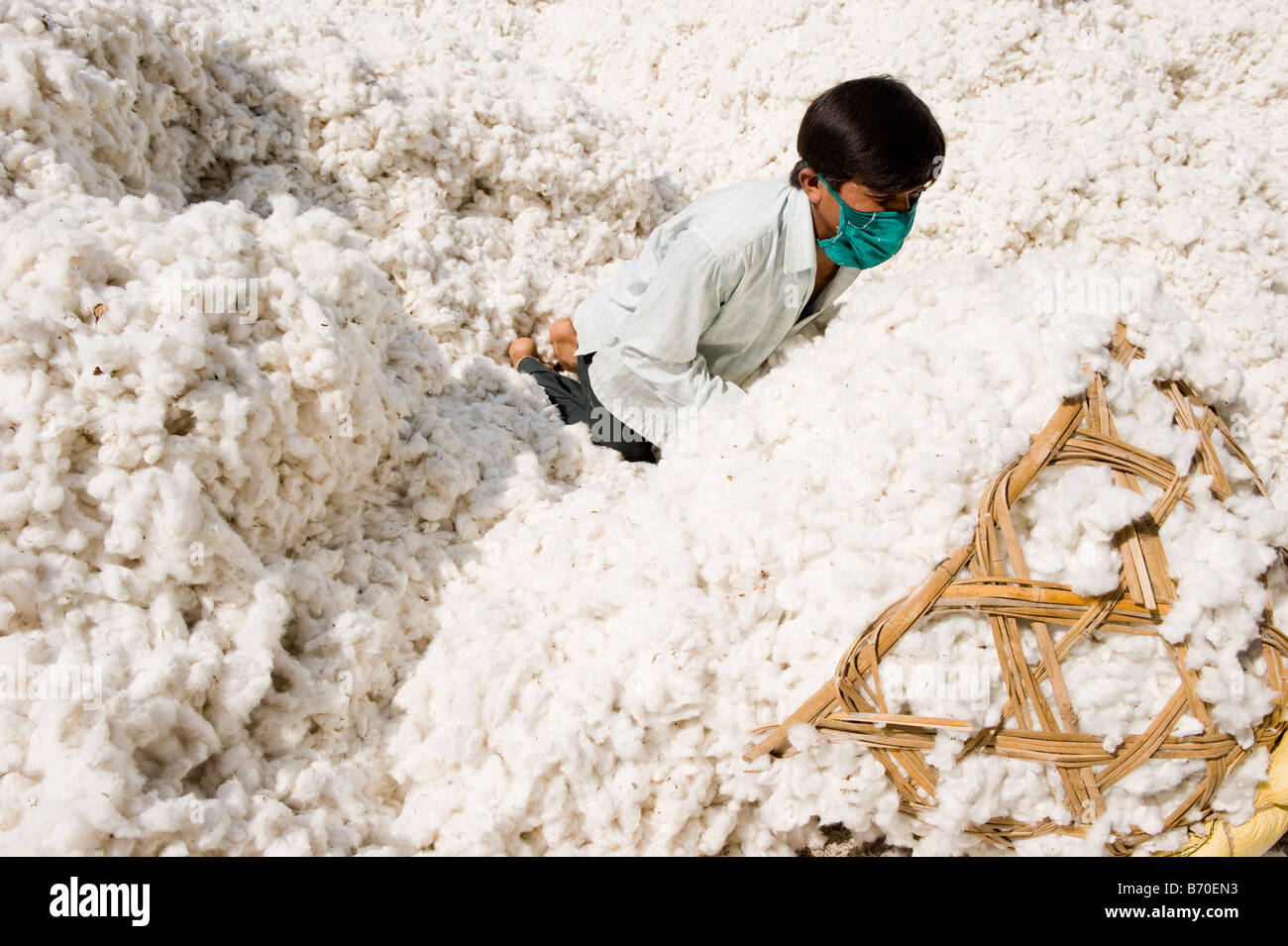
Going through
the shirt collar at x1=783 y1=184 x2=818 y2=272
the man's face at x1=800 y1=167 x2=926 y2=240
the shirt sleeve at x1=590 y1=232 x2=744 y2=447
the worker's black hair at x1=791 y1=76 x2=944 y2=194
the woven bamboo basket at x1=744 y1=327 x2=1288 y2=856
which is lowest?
the woven bamboo basket at x1=744 y1=327 x2=1288 y2=856

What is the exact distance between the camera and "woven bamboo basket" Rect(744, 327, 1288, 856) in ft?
3.43

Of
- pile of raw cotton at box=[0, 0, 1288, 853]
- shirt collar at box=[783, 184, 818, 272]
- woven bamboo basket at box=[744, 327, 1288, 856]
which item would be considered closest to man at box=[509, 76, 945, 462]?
shirt collar at box=[783, 184, 818, 272]

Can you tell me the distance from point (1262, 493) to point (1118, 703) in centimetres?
41

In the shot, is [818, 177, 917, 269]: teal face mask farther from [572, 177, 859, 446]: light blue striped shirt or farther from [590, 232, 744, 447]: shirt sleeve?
[590, 232, 744, 447]: shirt sleeve

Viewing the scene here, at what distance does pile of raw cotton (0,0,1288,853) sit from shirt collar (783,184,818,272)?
0.43 feet

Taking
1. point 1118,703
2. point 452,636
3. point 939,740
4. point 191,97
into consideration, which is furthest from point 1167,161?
point 191,97

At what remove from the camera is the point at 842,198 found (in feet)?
4.96

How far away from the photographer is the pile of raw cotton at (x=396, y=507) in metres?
1.07

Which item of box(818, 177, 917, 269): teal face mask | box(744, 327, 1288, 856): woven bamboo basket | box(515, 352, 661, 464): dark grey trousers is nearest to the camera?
box(744, 327, 1288, 856): woven bamboo basket

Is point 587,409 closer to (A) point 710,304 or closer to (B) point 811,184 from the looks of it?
(A) point 710,304

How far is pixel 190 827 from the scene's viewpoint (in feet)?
3.29

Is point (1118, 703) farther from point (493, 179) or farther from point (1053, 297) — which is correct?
point (493, 179)

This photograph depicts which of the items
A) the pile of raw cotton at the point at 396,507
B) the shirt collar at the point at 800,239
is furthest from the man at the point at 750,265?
the pile of raw cotton at the point at 396,507

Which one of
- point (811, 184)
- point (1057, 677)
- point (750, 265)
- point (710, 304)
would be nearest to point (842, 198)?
point (811, 184)
